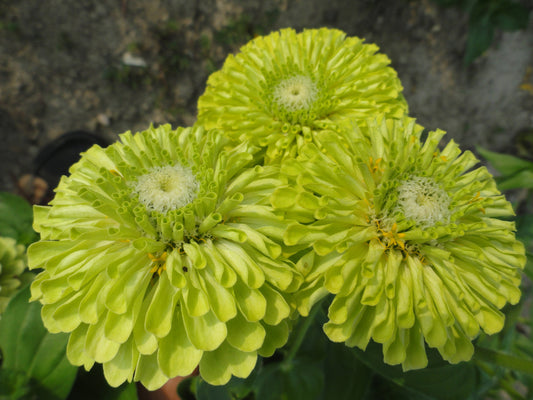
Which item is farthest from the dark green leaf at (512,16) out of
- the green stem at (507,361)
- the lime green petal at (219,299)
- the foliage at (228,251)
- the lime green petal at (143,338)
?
the lime green petal at (143,338)

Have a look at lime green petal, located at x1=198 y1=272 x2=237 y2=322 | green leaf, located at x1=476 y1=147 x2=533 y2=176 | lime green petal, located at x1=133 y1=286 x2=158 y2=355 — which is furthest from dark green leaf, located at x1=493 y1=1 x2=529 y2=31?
lime green petal, located at x1=133 y1=286 x2=158 y2=355

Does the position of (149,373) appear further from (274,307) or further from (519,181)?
(519,181)

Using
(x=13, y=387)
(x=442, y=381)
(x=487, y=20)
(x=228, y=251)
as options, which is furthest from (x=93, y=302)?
(x=487, y=20)

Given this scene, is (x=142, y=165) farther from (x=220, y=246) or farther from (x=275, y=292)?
(x=275, y=292)

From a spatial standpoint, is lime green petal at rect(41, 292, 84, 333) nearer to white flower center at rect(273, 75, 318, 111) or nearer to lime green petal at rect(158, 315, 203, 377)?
lime green petal at rect(158, 315, 203, 377)

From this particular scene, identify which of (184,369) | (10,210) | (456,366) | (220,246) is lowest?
(456,366)

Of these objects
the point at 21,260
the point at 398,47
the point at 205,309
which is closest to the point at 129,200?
the point at 205,309
